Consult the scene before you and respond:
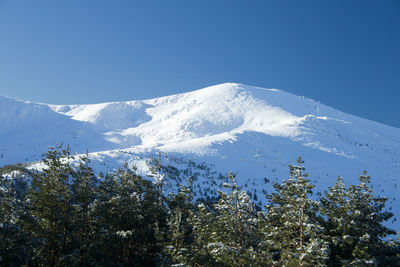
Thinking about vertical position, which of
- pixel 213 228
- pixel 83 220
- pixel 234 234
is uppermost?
pixel 234 234

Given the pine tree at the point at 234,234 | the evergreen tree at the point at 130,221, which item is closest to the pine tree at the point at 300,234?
the pine tree at the point at 234,234

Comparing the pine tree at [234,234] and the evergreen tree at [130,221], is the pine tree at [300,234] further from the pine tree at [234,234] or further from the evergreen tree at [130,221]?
the evergreen tree at [130,221]

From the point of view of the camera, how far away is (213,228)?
16000 mm

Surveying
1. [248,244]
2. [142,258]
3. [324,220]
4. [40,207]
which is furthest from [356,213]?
[40,207]

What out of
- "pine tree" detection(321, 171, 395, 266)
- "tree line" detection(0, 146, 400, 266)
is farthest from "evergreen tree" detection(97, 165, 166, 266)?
"pine tree" detection(321, 171, 395, 266)

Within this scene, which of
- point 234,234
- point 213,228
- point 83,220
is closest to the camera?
point 234,234

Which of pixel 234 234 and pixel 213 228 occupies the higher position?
pixel 234 234

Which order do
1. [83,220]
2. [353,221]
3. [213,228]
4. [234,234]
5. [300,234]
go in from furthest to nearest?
[83,220] → [213,228] → [353,221] → [234,234] → [300,234]

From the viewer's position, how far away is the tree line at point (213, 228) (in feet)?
43.3

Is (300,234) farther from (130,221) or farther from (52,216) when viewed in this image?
(52,216)

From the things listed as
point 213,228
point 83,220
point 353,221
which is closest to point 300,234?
point 353,221

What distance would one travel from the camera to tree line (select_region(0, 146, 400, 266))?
13.2 meters

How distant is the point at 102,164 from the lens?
167 m

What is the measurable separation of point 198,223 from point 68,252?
7.43 metres
